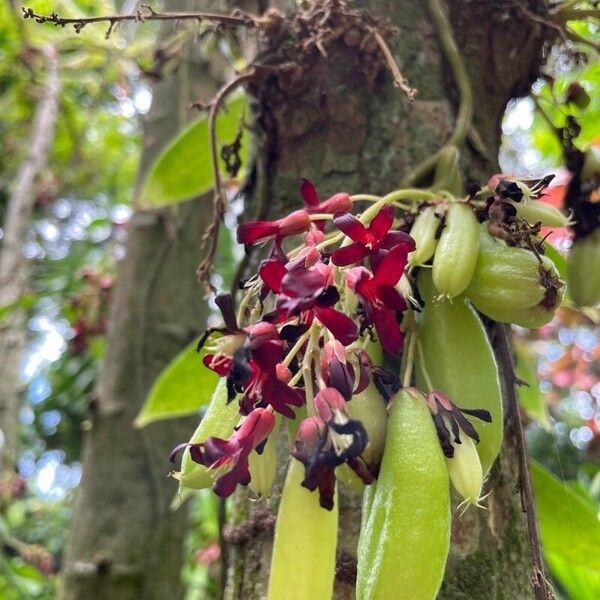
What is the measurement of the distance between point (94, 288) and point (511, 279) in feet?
6.73

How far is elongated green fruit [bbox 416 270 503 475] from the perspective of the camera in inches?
24.9

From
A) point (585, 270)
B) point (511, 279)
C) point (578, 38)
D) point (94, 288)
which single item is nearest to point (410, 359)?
point (511, 279)

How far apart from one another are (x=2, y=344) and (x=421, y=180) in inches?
81.1

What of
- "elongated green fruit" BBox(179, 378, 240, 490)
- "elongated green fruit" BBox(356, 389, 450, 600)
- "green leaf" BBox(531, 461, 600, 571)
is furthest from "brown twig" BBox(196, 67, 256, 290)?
"green leaf" BBox(531, 461, 600, 571)

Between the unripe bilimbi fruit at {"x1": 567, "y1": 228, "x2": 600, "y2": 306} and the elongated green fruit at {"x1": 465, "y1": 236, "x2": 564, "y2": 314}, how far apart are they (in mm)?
252

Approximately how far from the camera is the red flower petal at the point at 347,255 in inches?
22.6

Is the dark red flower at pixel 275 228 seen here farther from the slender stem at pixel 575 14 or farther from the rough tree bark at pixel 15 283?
the rough tree bark at pixel 15 283

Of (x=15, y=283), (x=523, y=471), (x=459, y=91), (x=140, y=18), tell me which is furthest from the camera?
(x=15, y=283)

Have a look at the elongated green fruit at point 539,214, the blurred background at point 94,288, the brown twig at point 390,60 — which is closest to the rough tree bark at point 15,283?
the blurred background at point 94,288

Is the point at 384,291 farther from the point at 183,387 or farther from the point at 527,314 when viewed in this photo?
the point at 183,387

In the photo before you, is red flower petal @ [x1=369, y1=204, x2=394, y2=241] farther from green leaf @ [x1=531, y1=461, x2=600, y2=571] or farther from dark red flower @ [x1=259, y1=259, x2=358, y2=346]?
green leaf @ [x1=531, y1=461, x2=600, y2=571]

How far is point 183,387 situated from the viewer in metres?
1.12

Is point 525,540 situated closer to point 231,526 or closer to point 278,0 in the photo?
point 231,526

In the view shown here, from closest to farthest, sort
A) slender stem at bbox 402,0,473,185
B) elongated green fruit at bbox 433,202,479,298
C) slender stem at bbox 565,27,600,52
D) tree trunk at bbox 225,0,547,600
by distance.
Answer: elongated green fruit at bbox 433,202,479,298 < tree trunk at bbox 225,0,547,600 < slender stem at bbox 402,0,473,185 < slender stem at bbox 565,27,600,52
